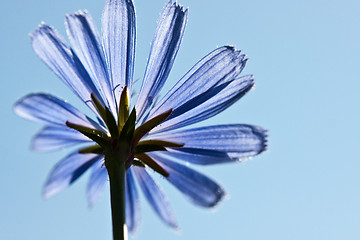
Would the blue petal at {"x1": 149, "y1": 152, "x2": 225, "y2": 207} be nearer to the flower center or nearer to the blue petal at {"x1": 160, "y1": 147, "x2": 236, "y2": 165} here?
the blue petal at {"x1": 160, "y1": 147, "x2": 236, "y2": 165}

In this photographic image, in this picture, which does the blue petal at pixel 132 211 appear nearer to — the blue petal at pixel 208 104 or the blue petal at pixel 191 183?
the blue petal at pixel 191 183

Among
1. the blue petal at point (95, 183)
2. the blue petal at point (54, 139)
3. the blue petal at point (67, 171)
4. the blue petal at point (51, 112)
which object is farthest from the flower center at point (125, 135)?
the blue petal at point (95, 183)

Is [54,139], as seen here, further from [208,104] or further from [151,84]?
[208,104]

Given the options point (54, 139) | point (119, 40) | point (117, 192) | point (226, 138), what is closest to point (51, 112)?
point (54, 139)

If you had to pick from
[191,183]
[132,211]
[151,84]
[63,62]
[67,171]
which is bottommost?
[132,211]

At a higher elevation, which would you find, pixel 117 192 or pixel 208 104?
pixel 208 104

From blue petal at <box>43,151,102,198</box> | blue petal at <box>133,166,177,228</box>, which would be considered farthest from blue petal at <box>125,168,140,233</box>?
blue petal at <box>43,151,102,198</box>

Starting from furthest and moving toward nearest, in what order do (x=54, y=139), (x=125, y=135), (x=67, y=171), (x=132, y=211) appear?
(x=132, y=211)
(x=67, y=171)
(x=54, y=139)
(x=125, y=135)
